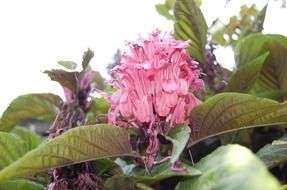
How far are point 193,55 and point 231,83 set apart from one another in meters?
0.11

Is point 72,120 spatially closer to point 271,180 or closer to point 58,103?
point 58,103

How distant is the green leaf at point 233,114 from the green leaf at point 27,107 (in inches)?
9.9

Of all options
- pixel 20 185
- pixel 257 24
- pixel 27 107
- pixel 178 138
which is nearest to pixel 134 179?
pixel 178 138

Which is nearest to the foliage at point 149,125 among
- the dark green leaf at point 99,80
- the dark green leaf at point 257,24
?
the dark green leaf at point 257,24

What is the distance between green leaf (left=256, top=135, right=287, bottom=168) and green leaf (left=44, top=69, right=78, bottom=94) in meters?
0.28

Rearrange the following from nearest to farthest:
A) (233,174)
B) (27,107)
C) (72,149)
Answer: (233,174) < (72,149) < (27,107)

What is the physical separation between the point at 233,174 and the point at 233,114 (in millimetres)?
243

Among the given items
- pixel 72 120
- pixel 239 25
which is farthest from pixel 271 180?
pixel 239 25

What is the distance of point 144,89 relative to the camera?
0.54 m

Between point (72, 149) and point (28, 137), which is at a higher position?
point (72, 149)

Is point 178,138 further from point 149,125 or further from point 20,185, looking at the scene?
point 20,185

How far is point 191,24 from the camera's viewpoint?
727 millimetres

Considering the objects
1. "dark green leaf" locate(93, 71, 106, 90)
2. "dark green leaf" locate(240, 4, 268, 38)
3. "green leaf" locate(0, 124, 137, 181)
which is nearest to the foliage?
"green leaf" locate(0, 124, 137, 181)

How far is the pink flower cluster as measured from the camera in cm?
54
